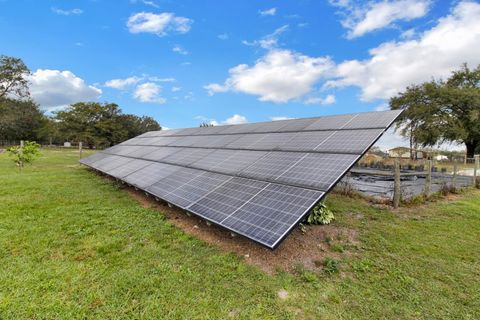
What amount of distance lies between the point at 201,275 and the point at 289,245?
1.81 metres

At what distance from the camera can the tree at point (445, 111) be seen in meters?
27.9

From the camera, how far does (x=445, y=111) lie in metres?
30.0

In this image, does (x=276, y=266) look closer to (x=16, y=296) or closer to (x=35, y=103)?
(x=16, y=296)

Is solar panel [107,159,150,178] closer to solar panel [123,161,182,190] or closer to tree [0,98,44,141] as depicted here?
solar panel [123,161,182,190]

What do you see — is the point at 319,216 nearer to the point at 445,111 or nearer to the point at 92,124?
the point at 445,111

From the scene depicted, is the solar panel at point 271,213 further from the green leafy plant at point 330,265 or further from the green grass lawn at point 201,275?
the green leafy plant at point 330,265

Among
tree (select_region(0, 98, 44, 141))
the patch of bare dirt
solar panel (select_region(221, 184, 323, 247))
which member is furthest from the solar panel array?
tree (select_region(0, 98, 44, 141))

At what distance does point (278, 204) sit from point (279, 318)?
5.60 ft

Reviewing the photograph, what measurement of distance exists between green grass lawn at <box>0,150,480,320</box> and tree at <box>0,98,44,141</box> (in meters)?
47.7

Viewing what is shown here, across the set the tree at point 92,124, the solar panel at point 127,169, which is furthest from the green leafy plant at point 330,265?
the tree at point 92,124

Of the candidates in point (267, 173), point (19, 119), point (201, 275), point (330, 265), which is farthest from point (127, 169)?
point (19, 119)

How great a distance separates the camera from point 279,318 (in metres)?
2.86

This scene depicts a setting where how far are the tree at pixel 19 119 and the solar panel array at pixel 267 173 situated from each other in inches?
1850

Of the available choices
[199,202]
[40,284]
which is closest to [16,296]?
[40,284]
